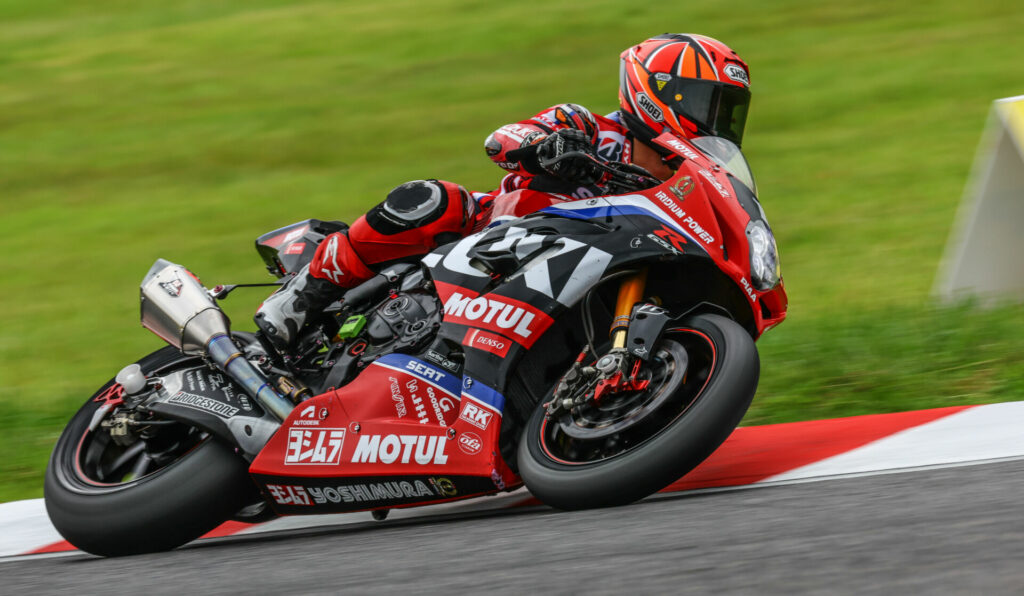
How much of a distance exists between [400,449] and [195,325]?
2.92 ft

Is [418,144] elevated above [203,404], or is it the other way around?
[203,404]

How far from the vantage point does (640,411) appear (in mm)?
3033

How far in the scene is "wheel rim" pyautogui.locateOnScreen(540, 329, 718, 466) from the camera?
9.96ft

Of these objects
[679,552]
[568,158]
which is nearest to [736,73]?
[568,158]

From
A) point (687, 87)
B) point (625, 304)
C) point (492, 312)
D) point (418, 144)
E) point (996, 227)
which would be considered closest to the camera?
point (625, 304)

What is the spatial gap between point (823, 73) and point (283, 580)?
10.4 metres

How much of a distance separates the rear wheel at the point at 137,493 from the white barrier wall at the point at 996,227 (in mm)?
3712

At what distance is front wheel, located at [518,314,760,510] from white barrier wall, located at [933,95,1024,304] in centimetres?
297

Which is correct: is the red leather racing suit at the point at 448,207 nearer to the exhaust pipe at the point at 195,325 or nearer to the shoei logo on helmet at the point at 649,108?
the shoei logo on helmet at the point at 649,108

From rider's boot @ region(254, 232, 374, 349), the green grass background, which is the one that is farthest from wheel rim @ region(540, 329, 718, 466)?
the green grass background

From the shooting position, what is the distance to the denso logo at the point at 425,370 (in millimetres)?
3445

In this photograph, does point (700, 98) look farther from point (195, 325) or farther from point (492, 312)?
point (195, 325)

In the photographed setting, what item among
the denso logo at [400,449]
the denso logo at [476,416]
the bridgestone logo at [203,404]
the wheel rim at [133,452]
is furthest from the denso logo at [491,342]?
the wheel rim at [133,452]

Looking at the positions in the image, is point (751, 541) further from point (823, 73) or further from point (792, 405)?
point (823, 73)
